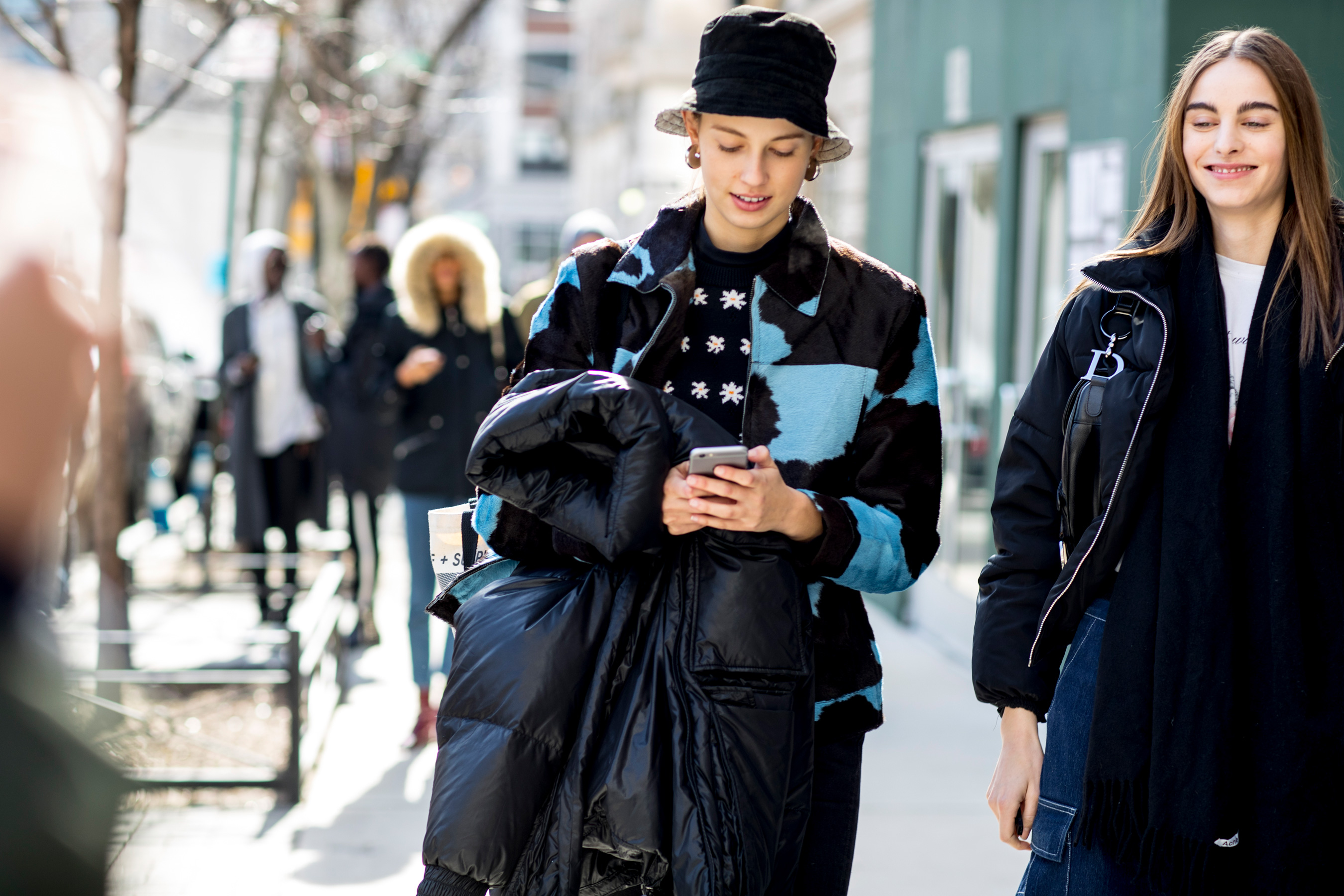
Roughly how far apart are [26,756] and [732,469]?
1.05 meters

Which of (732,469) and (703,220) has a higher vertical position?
(703,220)

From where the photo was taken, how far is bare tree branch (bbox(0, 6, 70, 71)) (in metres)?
6.17

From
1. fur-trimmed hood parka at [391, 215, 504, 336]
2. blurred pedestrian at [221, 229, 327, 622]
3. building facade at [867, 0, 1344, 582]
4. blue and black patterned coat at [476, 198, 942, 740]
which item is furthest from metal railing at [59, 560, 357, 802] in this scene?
building facade at [867, 0, 1344, 582]

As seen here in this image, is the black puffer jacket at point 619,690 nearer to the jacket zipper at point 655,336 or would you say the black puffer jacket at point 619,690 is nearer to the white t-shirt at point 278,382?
the jacket zipper at point 655,336

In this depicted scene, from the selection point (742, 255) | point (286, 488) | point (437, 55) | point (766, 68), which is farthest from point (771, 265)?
point (437, 55)

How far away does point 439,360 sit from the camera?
6.62 metres

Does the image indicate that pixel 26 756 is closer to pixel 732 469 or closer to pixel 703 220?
pixel 732 469

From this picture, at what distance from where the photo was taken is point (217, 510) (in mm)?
13359

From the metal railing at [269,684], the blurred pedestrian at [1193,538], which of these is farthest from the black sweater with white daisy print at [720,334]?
the metal railing at [269,684]

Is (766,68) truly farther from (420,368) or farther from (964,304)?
(964,304)

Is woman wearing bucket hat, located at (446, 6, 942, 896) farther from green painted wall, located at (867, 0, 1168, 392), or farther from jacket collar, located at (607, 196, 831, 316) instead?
green painted wall, located at (867, 0, 1168, 392)

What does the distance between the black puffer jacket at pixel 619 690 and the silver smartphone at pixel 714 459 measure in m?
0.05

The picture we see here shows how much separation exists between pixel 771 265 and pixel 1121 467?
2.20ft

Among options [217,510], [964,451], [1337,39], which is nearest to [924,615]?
[964,451]
